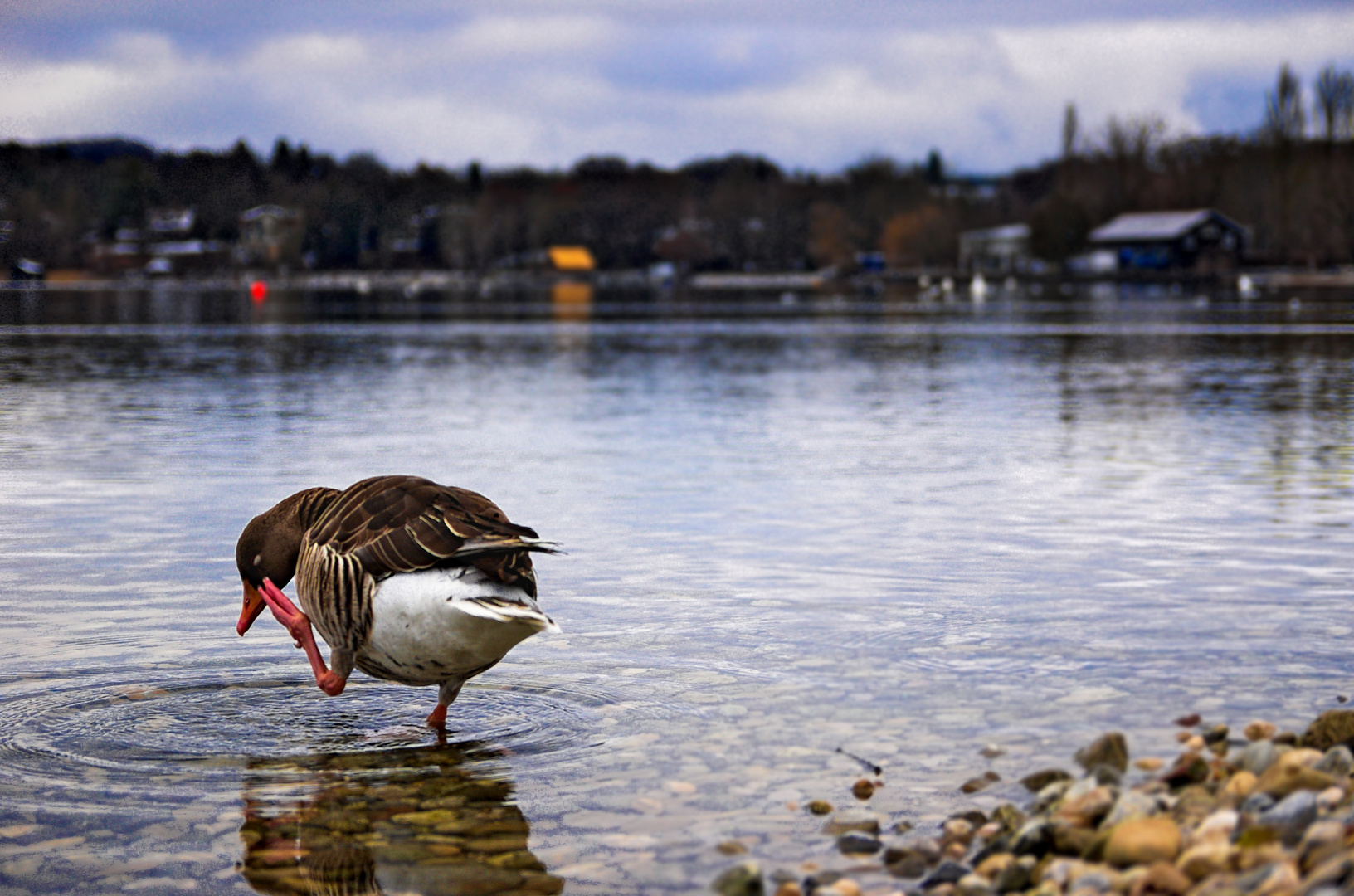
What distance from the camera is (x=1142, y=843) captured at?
18.8ft

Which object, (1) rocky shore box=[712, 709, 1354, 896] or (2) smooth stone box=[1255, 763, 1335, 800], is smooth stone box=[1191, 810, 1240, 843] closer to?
(1) rocky shore box=[712, 709, 1354, 896]

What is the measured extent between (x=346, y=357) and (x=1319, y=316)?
40.0 m

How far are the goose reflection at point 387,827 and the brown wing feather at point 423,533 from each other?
984 millimetres

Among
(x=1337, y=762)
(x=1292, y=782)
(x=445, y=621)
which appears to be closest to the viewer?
(x=1292, y=782)

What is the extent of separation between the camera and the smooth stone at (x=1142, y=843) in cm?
571

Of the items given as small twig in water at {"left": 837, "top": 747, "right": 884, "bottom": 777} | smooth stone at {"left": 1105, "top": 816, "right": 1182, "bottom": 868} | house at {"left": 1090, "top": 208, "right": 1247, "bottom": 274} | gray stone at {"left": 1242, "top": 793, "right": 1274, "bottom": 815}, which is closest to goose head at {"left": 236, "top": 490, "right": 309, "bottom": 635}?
small twig in water at {"left": 837, "top": 747, "right": 884, "bottom": 777}

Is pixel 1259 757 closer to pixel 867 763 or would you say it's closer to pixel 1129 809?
pixel 1129 809

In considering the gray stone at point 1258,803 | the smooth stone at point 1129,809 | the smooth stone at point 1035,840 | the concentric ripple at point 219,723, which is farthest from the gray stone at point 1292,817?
the concentric ripple at point 219,723

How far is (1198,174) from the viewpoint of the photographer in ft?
541

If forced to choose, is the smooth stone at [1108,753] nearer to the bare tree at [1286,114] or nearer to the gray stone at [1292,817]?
the gray stone at [1292,817]

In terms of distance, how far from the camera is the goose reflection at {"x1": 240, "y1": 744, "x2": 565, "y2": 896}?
639cm

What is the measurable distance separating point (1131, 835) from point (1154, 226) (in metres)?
149

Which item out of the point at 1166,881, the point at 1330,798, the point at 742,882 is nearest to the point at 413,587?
the point at 742,882

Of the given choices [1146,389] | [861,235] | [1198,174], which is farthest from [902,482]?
[861,235]
